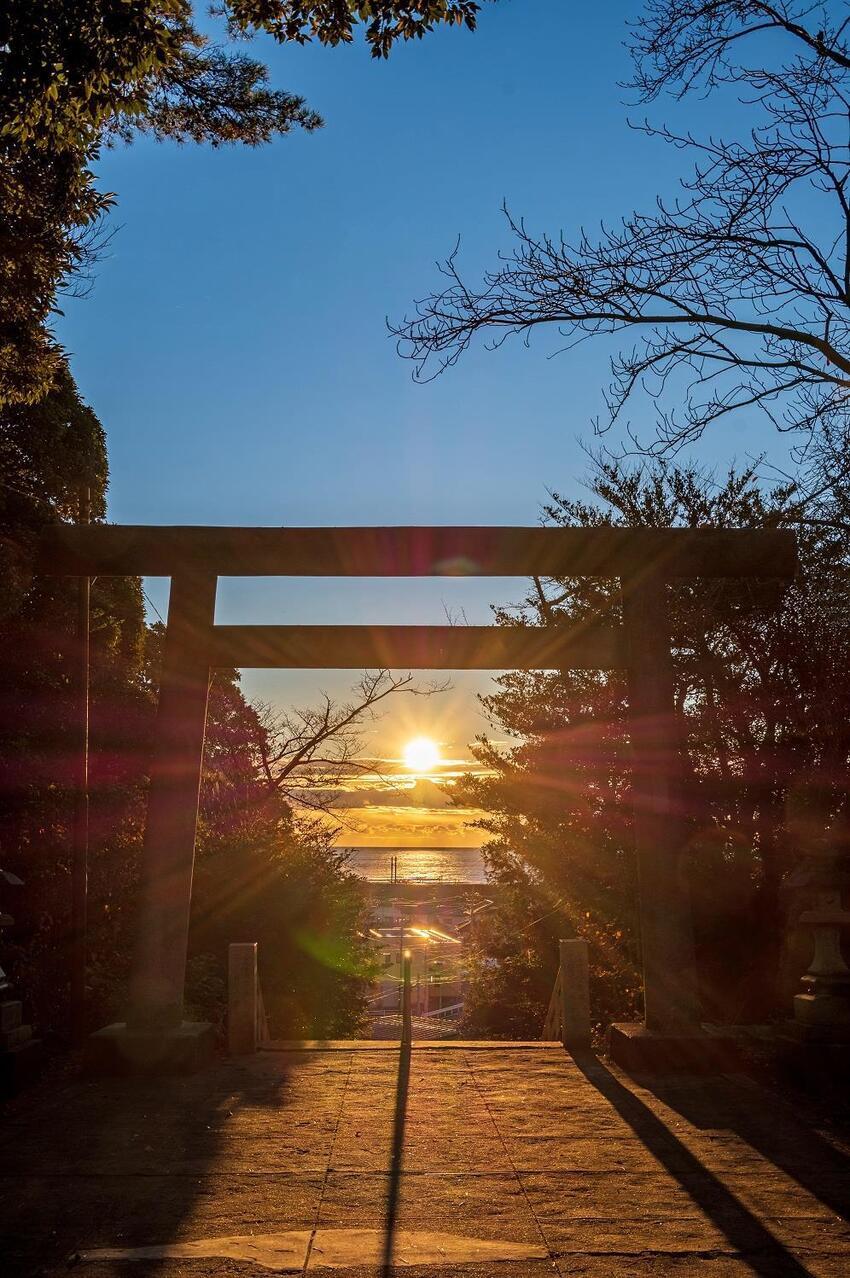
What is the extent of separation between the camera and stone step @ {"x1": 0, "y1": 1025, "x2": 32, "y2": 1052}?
739cm

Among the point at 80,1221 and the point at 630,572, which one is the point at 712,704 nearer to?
the point at 630,572

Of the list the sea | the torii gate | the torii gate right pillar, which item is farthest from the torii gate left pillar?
the sea

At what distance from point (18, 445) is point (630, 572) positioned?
9110mm

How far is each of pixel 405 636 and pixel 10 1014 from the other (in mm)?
4603

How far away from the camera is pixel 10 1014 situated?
24.6 ft

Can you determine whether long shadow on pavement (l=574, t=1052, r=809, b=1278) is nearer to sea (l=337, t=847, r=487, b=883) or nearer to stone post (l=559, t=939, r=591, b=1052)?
stone post (l=559, t=939, r=591, b=1052)

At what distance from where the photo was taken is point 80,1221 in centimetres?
472

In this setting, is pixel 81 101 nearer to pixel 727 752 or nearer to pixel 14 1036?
pixel 14 1036

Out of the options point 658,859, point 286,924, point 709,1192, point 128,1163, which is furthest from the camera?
point 286,924

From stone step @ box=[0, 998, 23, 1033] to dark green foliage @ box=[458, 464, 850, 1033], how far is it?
6.46 meters

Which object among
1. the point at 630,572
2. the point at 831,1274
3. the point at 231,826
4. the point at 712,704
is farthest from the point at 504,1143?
the point at 231,826

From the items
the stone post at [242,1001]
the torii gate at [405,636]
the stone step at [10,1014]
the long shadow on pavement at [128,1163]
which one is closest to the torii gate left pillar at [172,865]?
the torii gate at [405,636]

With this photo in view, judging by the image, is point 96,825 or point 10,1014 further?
point 96,825

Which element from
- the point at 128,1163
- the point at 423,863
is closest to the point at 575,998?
the point at 128,1163
